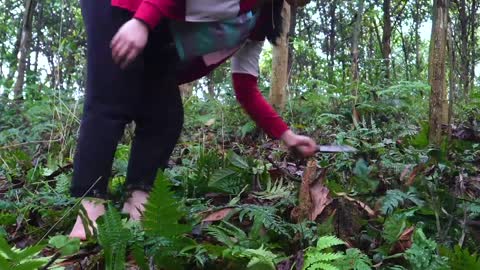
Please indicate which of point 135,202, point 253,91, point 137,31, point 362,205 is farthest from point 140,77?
point 362,205

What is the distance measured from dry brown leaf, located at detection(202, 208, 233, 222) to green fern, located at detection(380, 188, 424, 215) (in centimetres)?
48

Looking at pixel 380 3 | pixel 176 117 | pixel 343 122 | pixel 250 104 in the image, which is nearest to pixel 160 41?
pixel 176 117

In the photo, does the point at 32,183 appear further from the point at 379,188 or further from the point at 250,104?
the point at 379,188

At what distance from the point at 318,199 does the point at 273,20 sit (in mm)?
747

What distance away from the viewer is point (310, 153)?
211 cm

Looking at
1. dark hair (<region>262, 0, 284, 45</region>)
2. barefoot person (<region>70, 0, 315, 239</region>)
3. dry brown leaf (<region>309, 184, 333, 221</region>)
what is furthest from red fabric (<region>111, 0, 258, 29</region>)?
dry brown leaf (<region>309, 184, 333, 221</region>)

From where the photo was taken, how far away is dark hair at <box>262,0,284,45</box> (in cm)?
208

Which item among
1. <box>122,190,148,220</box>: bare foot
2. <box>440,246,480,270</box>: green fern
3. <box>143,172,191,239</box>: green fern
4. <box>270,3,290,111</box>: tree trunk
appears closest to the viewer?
<box>440,246,480,270</box>: green fern

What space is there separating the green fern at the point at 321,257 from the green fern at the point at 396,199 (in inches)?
15.5

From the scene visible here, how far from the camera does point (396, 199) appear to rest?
1726 mm

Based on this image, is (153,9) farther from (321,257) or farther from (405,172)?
(405,172)

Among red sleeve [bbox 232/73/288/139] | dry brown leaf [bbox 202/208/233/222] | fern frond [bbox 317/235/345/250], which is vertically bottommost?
dry brown leaf [bbox 202/208/233/222]

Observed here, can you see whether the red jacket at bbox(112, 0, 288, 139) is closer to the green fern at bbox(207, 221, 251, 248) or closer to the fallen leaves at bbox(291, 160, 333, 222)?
the fallen leaves at bbox(291, 160, 333, 222)

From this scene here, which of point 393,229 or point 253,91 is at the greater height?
point 253,91
